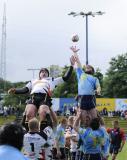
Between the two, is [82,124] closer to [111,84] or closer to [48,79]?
[48,79]

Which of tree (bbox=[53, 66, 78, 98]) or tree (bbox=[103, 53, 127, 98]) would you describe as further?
tree (bbox=[103, 53, 127, 98])

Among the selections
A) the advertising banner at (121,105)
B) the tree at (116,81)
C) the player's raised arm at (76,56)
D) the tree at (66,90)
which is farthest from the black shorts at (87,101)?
the tree at (116,81)

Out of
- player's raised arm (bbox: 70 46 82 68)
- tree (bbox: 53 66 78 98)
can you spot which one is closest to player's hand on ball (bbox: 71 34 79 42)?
player's raised arm (bbox: 70 46 82 68)

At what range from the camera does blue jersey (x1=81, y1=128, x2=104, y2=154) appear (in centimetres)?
1270

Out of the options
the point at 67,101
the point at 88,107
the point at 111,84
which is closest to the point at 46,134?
the point at 88,107

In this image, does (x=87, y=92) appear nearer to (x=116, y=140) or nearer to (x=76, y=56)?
(x=76, y=56)

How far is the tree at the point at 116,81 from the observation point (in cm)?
10750

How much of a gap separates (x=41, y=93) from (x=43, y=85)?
0.61 ft

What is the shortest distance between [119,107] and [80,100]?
183ft

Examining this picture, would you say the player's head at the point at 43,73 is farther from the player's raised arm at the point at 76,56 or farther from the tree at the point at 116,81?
the tree at the point at 116,81

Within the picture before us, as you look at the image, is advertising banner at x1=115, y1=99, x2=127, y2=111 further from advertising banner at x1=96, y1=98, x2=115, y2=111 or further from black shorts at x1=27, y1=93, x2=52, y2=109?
black shorts at x1=27, y1=93, x2=52, y2=109

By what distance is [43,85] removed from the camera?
13070 mm

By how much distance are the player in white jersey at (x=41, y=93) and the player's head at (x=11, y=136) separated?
19.8 feet

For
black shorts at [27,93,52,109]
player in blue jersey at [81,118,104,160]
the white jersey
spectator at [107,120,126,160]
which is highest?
the white jersey
